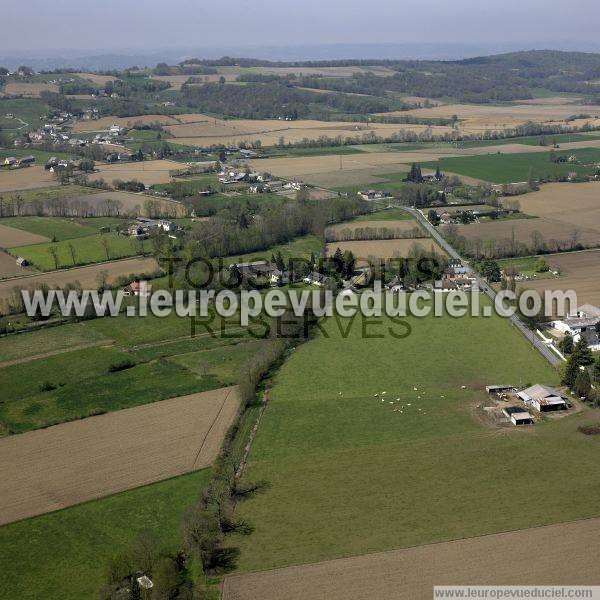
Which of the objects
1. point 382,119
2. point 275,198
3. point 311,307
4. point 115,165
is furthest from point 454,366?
point 382,119

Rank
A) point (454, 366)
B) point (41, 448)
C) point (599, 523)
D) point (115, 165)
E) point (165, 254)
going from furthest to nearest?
1. point (115, 165)
2. point (165, 254)
3. point (454, 366)
4. point (41, 448)
5. point (599, 523)

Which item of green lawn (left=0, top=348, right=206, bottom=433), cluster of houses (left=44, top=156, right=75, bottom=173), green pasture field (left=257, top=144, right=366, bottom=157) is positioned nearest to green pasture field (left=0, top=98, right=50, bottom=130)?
cluster of houses (left=44, top=156, right=75, bottom=173)

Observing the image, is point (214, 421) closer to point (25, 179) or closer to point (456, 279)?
point (456, 279)

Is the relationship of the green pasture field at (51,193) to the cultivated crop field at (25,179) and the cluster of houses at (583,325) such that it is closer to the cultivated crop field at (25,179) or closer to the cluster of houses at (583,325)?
the cultivated crop field at (25,179)

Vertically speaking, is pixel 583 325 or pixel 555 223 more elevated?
pixel 555 223

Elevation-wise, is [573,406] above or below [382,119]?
below

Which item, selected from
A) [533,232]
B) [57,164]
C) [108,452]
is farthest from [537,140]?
[108,452]

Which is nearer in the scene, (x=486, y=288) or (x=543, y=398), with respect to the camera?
(x=543, y=398)

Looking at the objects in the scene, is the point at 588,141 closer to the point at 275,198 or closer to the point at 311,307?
the point at 275,198
